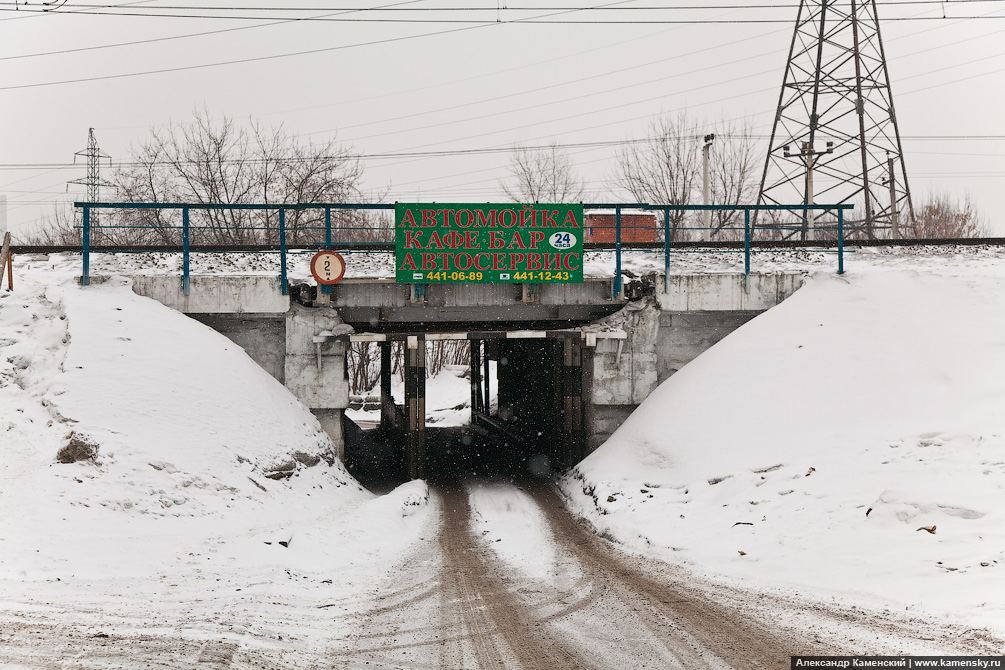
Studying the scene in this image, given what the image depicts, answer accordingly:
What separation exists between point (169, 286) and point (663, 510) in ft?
37.5

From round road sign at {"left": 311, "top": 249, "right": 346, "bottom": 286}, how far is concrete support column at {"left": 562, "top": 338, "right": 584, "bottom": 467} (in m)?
5.92

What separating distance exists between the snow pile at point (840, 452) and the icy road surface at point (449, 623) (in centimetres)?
97

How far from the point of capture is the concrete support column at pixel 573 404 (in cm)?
1859

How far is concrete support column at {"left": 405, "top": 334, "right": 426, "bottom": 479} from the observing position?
1764 cm

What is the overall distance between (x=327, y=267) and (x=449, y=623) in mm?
10615

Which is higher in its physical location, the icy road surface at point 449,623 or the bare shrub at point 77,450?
the bare shrub at point 77,450

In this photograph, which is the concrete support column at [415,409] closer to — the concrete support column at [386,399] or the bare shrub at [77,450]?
the bare shrub at [77,450]

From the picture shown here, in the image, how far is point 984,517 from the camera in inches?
346

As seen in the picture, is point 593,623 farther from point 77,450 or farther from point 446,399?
point 446,399

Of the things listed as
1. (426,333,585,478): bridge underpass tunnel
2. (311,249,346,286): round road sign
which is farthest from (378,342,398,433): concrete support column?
(311,249,346,286): round road sign

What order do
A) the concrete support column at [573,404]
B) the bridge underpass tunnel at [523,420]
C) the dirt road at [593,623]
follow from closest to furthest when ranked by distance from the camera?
the dirt road at [593,623] → the concrete support column at [573,404] → the bridge underpass tunnel at [523,420]

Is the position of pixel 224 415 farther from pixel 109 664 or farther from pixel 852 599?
pixel 852 599

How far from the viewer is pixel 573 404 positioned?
18.8 m

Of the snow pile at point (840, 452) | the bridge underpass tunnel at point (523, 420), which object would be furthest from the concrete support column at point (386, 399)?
the snow pile at point (840, 452)
